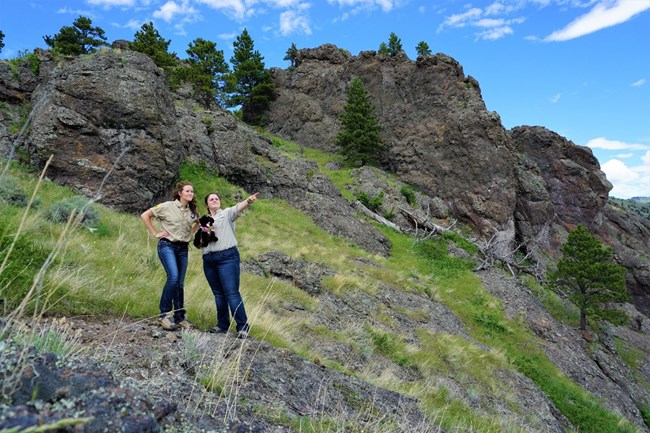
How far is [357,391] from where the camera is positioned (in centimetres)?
549

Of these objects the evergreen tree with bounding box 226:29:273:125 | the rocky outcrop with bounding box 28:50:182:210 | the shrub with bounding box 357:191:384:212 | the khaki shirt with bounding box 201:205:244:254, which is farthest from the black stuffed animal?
the evergreen tree with bounding box 226:29:273:125

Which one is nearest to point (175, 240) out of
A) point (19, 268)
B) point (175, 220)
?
point (175, 220)

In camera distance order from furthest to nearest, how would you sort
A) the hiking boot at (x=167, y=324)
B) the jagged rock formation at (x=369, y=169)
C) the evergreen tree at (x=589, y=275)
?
the evergreen tree at (x=589, y=275)
the jagged rock formation at (x=369, y=169)
the hiking boot at (x=167, y=324)

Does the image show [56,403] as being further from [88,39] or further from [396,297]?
[88,39]

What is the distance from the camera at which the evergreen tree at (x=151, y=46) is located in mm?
34500

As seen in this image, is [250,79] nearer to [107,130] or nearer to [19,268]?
[107,130]

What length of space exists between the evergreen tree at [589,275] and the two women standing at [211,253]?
2667 cm

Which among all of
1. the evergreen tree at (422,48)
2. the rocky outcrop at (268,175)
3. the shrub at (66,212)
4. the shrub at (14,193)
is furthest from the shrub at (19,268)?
the evergreen tree at (422,48)

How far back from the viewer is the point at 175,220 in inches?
247

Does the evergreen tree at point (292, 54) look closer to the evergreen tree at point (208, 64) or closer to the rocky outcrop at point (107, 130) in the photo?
the evergreen tree at point (208, 64)

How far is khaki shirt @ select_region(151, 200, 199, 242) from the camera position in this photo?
6.22 m

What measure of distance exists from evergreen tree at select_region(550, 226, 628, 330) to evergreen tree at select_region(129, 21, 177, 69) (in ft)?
119

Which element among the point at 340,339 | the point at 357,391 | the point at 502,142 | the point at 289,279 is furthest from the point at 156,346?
the point at 502,142

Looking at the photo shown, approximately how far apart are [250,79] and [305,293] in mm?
46581
